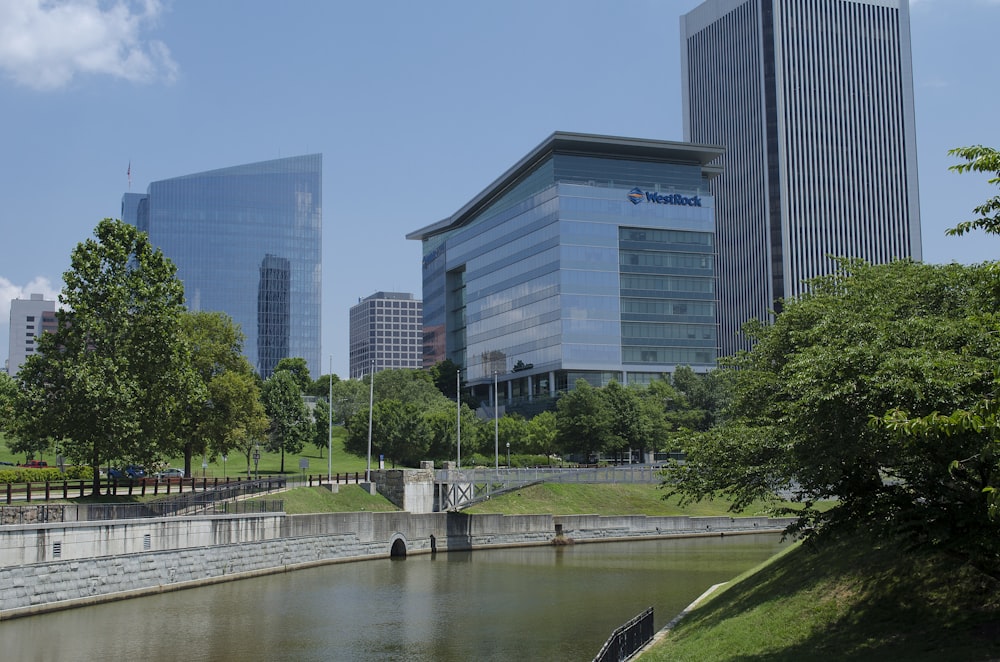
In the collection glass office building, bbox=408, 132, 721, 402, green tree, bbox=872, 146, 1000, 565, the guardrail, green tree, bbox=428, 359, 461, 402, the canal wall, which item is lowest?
the canal wall

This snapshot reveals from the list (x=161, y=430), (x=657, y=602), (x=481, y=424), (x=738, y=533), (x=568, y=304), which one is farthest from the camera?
(x=568, y=304)

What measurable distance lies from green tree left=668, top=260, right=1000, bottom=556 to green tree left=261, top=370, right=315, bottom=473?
263 feet

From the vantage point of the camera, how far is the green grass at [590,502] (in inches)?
3381

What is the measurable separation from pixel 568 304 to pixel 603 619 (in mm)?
106678

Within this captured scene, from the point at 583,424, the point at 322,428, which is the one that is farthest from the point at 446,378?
the point at 583,424

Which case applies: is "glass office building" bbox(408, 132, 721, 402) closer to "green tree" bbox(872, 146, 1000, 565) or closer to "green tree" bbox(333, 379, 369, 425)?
"green tree" bbox(333, 379, 369, 425)

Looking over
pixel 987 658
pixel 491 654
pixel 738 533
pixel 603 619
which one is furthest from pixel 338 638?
pixel 738 533

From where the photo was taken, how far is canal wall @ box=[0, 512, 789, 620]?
1673 inches

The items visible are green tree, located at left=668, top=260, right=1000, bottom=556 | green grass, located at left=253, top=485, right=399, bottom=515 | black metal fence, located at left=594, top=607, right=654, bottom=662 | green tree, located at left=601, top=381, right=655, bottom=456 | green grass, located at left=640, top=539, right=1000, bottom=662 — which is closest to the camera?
green tree, located at left=668, top=260, right=1000, bottom=556

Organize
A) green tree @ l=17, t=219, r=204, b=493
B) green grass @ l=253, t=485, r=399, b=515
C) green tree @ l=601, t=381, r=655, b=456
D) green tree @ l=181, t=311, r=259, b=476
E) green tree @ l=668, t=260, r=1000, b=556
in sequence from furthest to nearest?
green tree @ l=601, t=381, r=655, b=456, green tree @ l=181, t=311, r=259, b=476, green grass @ l=253, t=485, r=399, b=515, green tree @ l=17, t=219, r=204, b=493, green tree @ l=668, t=260, r=1000, b=556

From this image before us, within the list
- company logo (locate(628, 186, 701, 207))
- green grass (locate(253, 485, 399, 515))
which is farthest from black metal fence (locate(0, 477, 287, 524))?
company logo (locate(628, 186, 701, 207))

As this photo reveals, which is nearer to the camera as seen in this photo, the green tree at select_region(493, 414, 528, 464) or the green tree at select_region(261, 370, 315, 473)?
the green tree at select_region(261, 370, 315, 473)

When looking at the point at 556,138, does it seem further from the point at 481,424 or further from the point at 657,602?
the point at 657,602

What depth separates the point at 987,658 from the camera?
21906mm
